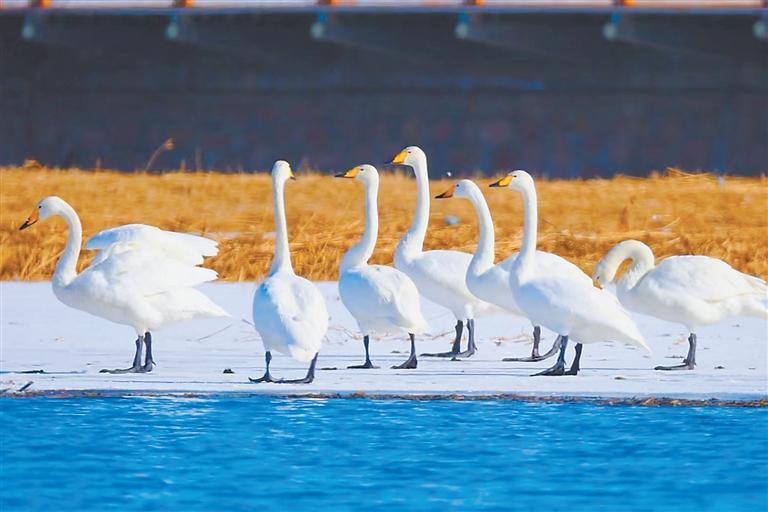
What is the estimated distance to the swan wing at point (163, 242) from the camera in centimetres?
977

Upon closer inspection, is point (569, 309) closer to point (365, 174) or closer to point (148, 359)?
point (365, 174)

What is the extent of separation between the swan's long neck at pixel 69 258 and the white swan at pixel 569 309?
2.37 meters

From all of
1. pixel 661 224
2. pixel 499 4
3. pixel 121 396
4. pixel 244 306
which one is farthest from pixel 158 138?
pixel 121 396

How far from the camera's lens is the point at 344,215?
54.7 ft

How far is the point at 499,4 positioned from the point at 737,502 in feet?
57.1

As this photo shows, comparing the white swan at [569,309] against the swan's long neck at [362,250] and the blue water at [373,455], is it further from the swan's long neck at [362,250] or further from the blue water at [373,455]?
the swan's long neck at [362,250]

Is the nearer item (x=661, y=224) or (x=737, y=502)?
(x=737, y=502)

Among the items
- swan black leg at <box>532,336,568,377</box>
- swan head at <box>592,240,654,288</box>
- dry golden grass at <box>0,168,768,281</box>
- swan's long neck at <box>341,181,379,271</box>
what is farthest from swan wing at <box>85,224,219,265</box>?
dry golden grass at <box>0,168,768,281</box>

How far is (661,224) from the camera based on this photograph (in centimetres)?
1695

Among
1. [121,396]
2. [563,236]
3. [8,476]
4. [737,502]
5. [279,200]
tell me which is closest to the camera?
[737,502]

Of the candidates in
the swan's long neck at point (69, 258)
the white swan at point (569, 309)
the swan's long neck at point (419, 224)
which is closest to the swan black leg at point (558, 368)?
the white swan at point (569, 309)

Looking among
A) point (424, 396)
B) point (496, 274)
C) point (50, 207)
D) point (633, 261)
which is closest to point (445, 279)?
point (496, 274)

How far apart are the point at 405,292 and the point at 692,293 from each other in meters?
1.56

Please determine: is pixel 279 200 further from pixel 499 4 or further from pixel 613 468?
pixel 499 4
